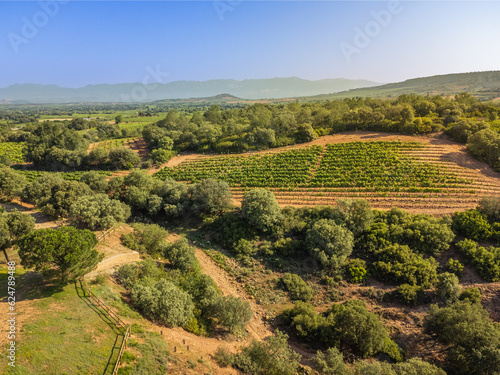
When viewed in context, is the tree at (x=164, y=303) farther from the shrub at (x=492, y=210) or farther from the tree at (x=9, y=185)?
the shrub at (x=492, y=210)

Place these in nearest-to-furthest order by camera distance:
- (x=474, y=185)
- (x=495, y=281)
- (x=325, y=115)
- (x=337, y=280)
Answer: (x=495, y=281)
(x=337, y=280)
(x=474, y=185)
(x=325, y=115)

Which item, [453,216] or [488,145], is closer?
[453,216]

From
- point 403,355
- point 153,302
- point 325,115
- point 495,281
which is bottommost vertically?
point 403,355

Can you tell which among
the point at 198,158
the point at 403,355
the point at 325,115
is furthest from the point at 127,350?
the point at 325,115

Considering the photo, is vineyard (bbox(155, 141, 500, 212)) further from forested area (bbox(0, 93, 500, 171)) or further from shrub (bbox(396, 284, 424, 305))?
shrub (bbox(396, 284, 424, 305))

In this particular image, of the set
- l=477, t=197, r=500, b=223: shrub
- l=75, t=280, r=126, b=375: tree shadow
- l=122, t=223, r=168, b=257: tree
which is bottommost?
l=122, t=223, r=168, b=257: tree

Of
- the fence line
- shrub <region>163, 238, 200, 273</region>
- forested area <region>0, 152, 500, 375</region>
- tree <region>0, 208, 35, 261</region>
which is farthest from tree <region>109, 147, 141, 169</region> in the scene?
the fence line

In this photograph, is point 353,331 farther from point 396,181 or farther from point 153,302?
point 396,181

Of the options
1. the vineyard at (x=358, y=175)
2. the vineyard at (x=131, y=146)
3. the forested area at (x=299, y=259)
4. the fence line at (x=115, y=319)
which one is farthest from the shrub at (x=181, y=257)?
the vineyard at (x=131, y=146)
